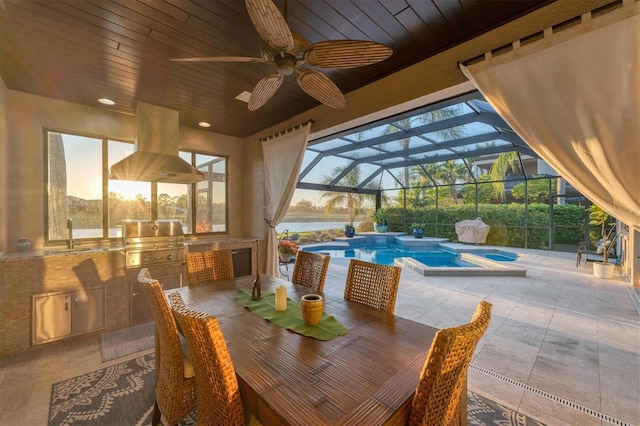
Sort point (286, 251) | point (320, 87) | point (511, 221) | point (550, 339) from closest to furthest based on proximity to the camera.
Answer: point (320, 87) → point (550, 339) → point (286, 251) → point (511, 221)

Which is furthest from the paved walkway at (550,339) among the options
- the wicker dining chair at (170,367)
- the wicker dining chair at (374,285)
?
the wicker dining chair at (170,367)

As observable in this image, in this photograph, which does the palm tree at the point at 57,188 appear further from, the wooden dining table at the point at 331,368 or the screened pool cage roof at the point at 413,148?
the screened pool cage roof at the point at 413,148

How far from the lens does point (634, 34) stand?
1.42 m

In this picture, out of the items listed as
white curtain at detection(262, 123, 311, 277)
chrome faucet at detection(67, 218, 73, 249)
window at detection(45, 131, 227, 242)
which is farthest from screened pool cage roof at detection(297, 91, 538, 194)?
chrome faucet at detection(67, 218, 73, 249)

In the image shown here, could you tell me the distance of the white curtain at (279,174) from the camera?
12.1 feet

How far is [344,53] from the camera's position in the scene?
145cm

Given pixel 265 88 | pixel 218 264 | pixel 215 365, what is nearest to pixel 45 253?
pixel 218 264

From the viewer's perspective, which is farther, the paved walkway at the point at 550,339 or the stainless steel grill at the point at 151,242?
the stainless steel grill at the point at 151,242

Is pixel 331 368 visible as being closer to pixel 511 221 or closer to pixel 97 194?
pixel 97 194

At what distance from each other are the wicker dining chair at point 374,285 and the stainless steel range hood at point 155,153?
2633 mm

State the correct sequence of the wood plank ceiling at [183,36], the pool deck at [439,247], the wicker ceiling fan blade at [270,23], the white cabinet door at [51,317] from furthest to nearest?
the pool deck at [439,247] < the white cabinet door at [51,317] < the wood plank ceiling at [183,36] < the wicker ceiling fan blade at [270,23]

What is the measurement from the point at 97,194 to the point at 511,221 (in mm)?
11217

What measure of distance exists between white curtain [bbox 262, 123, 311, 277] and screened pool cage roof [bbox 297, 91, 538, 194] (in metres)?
0.55

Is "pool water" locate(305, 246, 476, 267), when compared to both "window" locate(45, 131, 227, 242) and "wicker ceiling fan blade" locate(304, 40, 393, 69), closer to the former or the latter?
"window" locate(45, 131, 227, 242)
